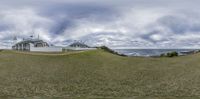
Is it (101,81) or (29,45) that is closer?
(101,81)

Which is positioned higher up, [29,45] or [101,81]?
[29,45]

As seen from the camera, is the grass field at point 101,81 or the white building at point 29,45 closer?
the grass field at point 101,81

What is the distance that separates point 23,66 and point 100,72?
11.2 m

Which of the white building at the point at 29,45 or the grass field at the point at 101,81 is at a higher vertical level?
the white building at the point at 29,45

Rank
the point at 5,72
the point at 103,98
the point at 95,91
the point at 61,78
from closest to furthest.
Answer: the point at 103,98 < the point at 95,91 < the point at 61,78 < the point at 5,72

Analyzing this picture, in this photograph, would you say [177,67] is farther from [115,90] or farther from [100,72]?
[115,90]

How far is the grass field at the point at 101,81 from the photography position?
28688 mm

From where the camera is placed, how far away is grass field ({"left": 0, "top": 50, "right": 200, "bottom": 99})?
28688 millimetres

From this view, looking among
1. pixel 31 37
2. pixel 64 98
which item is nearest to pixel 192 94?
pixel 64 98

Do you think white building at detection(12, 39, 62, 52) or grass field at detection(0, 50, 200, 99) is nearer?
grass field at detection(0, 50, 200, 99)

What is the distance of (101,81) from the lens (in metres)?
36.5

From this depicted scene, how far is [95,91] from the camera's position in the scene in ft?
100.0

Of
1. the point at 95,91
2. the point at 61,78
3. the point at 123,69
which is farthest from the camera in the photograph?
the point at 123,69

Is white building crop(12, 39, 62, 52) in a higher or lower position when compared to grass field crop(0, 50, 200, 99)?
higher
